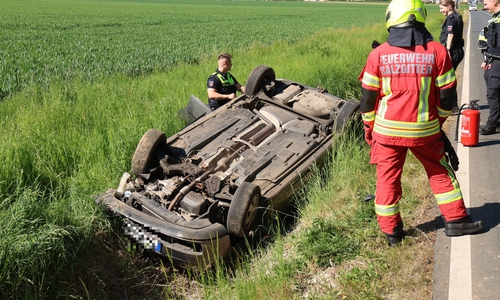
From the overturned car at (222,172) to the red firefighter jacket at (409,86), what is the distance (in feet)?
4.65

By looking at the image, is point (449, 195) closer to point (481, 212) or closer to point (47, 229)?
point (481, 212)

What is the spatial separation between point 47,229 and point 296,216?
8.21 ft

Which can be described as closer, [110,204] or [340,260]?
[340,260]

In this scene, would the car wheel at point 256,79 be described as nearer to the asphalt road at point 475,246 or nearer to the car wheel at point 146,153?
the car wheel at point 146,153

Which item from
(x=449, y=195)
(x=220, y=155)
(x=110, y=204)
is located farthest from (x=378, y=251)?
(x=110, y=204)

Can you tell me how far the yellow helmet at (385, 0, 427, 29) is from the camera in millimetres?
3396

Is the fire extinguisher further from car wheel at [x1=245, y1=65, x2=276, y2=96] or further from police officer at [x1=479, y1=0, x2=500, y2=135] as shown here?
car wheel at [x1=245, y1=65, x2=276, y2=96]

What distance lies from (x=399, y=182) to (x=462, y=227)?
2.04 ft

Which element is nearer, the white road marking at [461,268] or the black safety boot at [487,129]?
the white road marking at [461,268]

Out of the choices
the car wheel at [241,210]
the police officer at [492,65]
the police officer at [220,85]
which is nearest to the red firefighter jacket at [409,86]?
the car wheel at [241,210]

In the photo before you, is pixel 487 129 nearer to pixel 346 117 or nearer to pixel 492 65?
pixel 492 65

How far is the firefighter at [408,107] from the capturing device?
133 inches

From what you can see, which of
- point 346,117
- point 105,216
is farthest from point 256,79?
point 105,216

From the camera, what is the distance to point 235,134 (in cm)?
552
